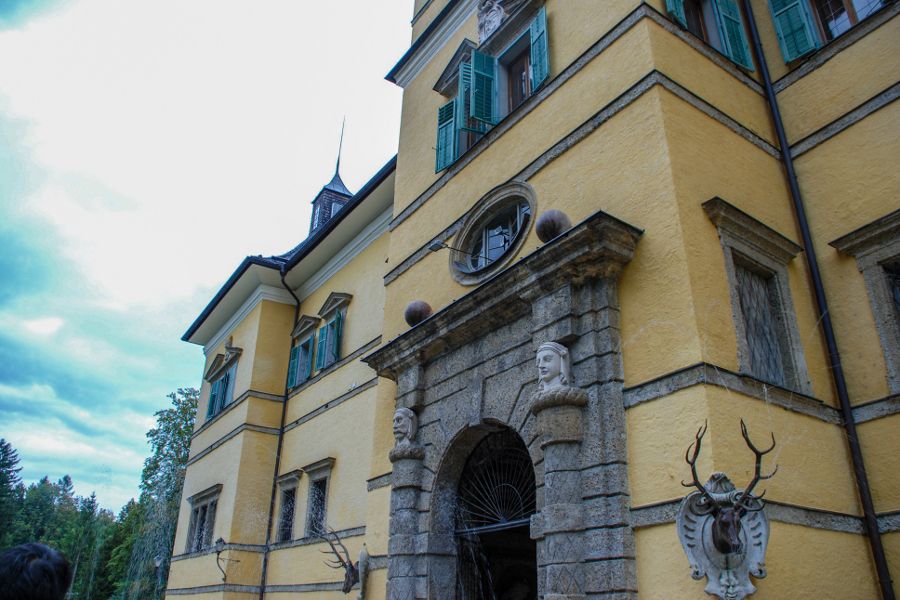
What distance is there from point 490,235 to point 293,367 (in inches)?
360

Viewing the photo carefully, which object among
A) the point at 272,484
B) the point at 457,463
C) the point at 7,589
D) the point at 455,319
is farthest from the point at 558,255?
the point at 272,484

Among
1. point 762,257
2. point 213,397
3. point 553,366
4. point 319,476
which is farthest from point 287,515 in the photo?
point 762,257

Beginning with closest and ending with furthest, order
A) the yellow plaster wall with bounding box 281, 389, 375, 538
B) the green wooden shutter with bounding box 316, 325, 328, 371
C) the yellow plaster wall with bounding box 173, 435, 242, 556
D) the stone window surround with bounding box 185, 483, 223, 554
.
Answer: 1. the yellow plaster wall with bounding box 281, 389, 375, 538
2. the green wooden shutter with bounding box 316, 325, 328, 371
3. the yellow plaster wall with bounding box 173, 435, 242, 556
4. the stone window surround with bounding box 185, 483, 223, 554

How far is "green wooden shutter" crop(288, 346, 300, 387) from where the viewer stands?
57.0ft

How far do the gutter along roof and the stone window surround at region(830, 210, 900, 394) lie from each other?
8.67m

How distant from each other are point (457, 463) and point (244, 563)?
8732 millimetres

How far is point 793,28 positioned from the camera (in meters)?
8.93

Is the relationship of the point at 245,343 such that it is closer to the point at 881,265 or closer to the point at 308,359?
the point at 308,359

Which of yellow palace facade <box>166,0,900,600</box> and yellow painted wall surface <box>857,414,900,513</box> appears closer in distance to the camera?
yellow palace facade <box>166,0,900,600</box>

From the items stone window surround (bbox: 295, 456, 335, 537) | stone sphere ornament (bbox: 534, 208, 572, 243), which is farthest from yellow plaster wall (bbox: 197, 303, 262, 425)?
stone sphere ornament (bbox: 534, 208, 572, 243)

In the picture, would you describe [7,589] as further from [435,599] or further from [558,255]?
[435,599]

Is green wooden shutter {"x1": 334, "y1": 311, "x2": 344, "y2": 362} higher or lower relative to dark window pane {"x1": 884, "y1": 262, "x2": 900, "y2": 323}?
higher

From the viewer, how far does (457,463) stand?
898cm

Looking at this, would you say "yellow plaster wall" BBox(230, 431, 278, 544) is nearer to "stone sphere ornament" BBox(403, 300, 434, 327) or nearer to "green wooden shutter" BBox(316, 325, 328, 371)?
"green wooden shutter" BBox(316, 325, 328, 371)
